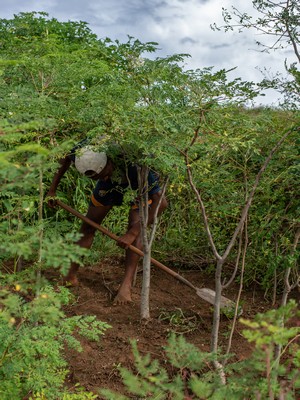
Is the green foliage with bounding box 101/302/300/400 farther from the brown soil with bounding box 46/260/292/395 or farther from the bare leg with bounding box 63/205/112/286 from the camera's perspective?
the bare leg with bounding box 63/205/112/286

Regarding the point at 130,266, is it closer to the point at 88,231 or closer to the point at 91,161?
the point at 88,231

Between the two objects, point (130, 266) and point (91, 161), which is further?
point (130, 266)

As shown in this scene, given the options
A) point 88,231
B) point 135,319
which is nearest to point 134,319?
point 135,319

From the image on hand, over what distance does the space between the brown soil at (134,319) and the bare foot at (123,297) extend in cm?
6

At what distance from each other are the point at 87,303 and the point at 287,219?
2093 millimetres

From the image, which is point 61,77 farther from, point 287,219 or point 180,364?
point 180,364

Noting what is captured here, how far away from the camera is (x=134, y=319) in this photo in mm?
4863

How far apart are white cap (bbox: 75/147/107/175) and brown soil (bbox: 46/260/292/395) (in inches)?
47.5

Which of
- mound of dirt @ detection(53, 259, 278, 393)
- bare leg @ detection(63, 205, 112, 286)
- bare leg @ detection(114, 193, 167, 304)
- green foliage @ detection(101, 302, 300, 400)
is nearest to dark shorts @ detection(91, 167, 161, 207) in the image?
bare leg @ detection(63, 205, 112, 286)

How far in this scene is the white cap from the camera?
4840mm

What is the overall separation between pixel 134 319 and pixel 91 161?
135cm

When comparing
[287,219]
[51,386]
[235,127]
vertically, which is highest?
[235,127]

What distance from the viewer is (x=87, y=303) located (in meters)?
5.21

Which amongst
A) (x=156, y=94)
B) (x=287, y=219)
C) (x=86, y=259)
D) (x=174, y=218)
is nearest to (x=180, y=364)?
(x=287, y=219)
